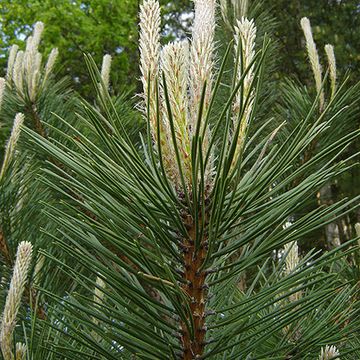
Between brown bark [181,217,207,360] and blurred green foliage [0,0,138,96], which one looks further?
blurred green foliage [0,0,138,96]

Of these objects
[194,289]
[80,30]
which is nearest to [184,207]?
[194,289]

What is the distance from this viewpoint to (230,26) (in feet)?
6.64

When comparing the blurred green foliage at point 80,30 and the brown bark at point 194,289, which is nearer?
the brown bark at point 194,289

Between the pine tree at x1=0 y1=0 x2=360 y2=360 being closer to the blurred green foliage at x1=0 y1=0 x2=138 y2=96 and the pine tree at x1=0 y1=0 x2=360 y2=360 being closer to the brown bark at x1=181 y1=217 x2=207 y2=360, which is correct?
the brown bark at x1=181 y1=217 x2=207 y2=360

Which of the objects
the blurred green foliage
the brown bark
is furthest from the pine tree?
the blurred green foliage

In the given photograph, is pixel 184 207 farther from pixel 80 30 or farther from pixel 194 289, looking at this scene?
pixel 80 30

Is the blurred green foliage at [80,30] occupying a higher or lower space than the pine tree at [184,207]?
higher

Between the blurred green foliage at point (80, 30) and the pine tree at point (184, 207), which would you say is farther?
the blurred green foliage at point (80, 30)

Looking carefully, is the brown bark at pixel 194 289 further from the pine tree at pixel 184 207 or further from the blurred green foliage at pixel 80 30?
the blurred green foliage at pixel 80 30

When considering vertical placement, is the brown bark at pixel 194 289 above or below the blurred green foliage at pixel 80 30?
below

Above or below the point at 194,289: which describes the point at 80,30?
above

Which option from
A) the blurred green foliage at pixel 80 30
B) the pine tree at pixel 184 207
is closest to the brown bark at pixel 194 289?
the pine tree at pixel 184 207

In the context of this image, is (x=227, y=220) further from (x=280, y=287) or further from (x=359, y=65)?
(x=359, y=65)

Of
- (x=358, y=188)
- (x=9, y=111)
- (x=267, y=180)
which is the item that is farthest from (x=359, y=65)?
(x=267, y=180)
